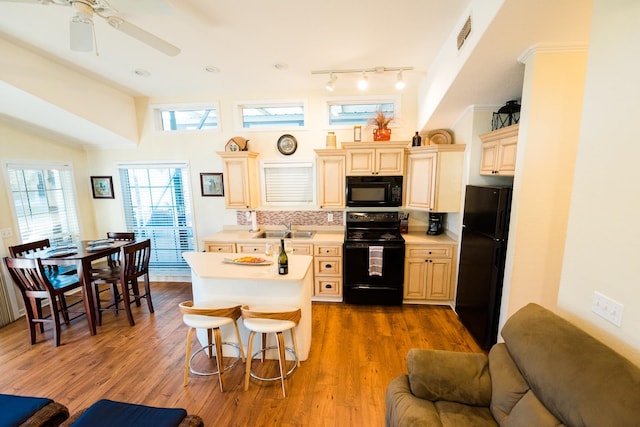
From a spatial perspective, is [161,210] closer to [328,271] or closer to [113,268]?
[113,268]

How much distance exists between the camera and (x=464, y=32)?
208cm

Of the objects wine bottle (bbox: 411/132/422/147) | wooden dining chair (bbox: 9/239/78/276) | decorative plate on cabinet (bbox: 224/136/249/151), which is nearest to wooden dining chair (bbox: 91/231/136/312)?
wooden dining chair (bbox: 9/239/78/276)

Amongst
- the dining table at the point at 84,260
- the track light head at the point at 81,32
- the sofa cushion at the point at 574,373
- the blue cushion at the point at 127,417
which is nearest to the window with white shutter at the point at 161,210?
the dining table at the point at 84,260

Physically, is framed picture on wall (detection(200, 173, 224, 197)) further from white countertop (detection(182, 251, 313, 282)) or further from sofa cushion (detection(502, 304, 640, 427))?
sofa cushion (detection(502, 304, 640, 427))

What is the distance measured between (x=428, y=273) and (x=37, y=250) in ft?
17.1

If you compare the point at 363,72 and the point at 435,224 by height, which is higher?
the point at 363,72

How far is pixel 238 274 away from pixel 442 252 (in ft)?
8.60

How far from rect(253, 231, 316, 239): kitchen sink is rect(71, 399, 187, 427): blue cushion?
8.42 ft

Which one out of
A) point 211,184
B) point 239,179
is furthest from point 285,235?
point 211,184

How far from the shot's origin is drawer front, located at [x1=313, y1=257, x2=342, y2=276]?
12.0 feet

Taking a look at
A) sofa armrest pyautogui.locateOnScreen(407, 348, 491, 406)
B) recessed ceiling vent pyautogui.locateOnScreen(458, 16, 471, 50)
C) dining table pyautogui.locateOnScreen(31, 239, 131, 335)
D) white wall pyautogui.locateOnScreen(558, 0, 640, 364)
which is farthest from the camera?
dining table pyautogui.locateOnScreen(31, 239, 131, 335)

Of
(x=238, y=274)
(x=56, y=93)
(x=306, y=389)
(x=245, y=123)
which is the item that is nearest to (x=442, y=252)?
(x=306, y=389)

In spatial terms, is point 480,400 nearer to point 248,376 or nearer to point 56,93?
point 248,376

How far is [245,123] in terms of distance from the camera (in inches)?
164
